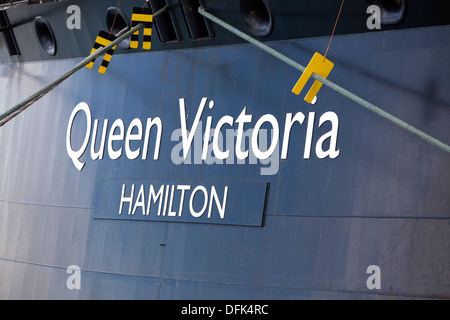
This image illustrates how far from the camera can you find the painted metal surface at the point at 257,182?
6582mm

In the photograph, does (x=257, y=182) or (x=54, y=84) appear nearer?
(x=257, y=182)

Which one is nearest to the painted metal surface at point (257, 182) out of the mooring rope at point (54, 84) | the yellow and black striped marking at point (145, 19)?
the yellow and black striped marking at point (145, 19)

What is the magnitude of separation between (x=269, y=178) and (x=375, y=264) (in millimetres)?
1406

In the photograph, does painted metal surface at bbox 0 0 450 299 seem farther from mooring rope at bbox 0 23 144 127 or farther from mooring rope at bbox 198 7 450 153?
mooring rope at bbox 0 23 144 127

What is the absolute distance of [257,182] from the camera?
303 inches

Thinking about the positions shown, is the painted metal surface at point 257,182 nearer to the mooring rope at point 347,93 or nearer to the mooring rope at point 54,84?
the mooring rope at point 347,93

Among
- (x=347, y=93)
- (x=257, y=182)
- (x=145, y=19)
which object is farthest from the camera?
(x=145, y=19)

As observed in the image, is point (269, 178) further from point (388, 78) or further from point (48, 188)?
point (48, 188)

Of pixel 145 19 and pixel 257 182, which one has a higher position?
pixel 145 19

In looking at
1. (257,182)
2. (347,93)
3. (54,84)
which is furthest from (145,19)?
(347,93)

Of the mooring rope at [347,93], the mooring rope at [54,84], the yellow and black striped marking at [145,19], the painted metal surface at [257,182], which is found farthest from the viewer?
the yellow and black striped marking at [145,19]

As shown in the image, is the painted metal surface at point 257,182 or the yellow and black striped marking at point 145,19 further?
the yellow and black striped marking at point 145,19

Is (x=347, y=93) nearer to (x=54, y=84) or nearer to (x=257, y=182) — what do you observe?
(x=257, y=182)

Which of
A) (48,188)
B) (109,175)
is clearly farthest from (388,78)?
(48,188)
